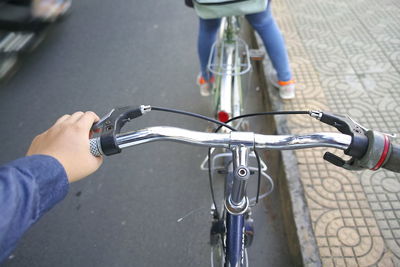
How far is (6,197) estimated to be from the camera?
1.97 ft

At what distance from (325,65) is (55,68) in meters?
3.34

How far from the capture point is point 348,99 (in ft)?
8.26

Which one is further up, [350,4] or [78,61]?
[78,61]

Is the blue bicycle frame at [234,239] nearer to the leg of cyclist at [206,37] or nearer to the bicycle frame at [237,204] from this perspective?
the bicycle frame at [237,204]

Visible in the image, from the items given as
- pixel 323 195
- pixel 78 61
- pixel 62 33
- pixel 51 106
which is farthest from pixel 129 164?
pixel 62 33

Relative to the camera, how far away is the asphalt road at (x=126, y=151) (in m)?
1.91

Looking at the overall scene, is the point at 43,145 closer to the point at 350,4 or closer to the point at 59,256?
the point at 59,256

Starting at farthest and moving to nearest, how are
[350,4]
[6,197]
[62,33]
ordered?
[62,33] → [350,4] → [6,197]

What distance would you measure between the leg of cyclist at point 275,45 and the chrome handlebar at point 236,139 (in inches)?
59.8

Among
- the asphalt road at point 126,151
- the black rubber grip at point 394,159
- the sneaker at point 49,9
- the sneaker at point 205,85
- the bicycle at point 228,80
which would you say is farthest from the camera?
the sneaker at point 49,9

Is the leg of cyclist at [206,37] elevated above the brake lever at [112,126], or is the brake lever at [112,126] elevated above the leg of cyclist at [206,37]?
the brake lever at [112,126]

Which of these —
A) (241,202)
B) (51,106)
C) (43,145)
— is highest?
(43,145)

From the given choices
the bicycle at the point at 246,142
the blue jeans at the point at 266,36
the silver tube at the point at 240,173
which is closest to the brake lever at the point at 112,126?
the bicycle at the point at 246,142

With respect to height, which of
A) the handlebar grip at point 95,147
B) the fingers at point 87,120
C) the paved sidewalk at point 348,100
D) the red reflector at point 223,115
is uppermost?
the fingers at point 87,120
